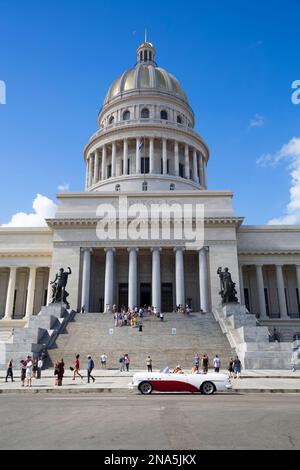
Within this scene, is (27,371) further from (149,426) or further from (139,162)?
(139,162)

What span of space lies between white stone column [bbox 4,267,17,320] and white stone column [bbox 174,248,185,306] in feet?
64.7

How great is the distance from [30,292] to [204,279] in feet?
68.3

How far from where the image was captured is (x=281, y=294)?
47.0 m

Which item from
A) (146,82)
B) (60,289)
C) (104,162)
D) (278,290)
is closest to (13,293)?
(60,289)

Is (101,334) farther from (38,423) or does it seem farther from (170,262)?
(38,423)

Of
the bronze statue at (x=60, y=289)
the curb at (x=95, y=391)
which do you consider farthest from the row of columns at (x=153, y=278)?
the curb at (x=95, y=391)

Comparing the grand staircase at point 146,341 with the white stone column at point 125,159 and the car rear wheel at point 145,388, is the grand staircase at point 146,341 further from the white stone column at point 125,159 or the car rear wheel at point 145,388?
the white stone column at point 125,159

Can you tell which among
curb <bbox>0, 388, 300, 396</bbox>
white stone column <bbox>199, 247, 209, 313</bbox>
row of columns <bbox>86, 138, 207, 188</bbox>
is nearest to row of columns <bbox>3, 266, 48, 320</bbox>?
white stone column <bbox>199, 247, 209, 313</bbox>

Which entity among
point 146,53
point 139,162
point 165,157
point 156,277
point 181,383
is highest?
point 146,53

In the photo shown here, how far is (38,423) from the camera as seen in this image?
8617 millimetres

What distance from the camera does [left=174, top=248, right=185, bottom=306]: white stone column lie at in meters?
43.5

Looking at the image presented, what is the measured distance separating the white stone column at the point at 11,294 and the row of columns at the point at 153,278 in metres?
9.54

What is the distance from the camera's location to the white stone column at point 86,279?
43531mm

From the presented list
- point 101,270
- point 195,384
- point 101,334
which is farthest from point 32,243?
point 195,384
